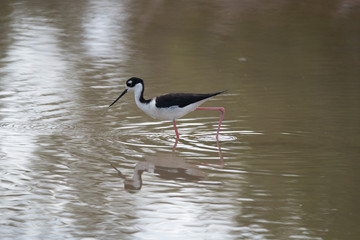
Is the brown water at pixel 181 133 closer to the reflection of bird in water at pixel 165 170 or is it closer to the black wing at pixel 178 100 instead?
the reflection of bird in water at pixel 165 170

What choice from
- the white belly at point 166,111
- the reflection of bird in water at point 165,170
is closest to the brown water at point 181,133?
the reflection of bird in water at point 165,170

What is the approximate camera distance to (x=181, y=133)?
31.8ft

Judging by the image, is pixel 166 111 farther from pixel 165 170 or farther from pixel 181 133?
pixel 165 170

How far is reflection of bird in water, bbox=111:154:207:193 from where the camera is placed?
7744 millimetres

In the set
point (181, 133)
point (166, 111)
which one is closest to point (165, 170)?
point (166, 111)

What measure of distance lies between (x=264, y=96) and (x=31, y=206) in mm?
5331

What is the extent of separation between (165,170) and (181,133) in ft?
4.93

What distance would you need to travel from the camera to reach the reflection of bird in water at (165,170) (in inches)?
305

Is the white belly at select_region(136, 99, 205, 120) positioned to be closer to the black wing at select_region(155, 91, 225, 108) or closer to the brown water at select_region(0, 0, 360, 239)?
the black wing at select_region(155, 91, 225, 108)

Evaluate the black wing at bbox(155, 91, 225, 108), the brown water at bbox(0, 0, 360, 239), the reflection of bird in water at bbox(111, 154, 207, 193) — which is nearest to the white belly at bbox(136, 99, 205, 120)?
the black wing at bbox(155, 91, 225, 108)

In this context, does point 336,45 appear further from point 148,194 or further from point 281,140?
point 148,194

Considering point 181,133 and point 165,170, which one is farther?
point 181,133

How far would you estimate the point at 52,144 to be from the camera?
9.03m

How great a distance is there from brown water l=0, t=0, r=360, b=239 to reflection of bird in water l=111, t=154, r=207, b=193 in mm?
20
